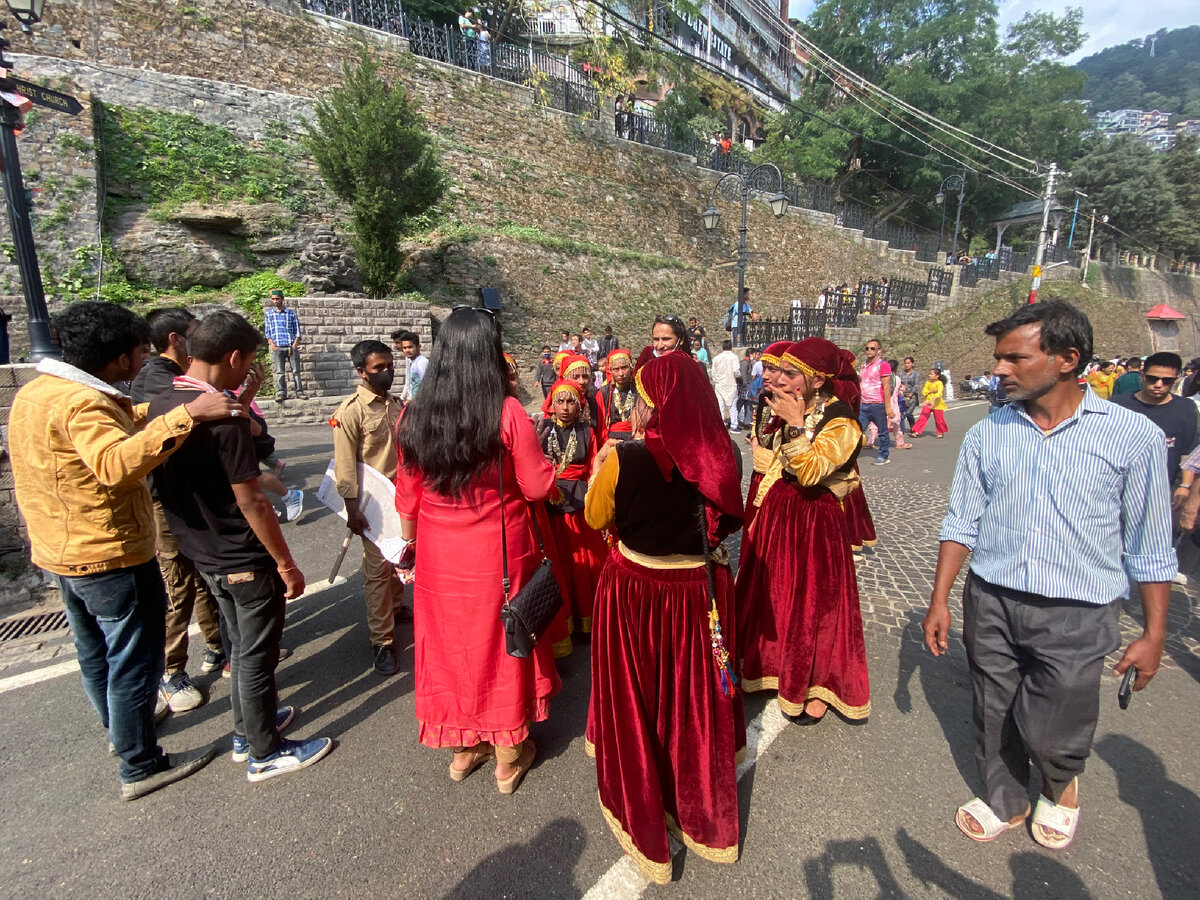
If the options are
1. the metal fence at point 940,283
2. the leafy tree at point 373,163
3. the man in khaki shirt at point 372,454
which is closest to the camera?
the man in khaki shirt at point 372,454

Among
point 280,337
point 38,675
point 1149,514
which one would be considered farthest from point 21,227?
point 1149,514

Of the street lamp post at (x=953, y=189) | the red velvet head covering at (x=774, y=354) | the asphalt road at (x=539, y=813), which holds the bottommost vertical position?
the asphalt road at (x=539, y=813)

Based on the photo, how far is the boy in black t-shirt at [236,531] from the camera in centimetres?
228

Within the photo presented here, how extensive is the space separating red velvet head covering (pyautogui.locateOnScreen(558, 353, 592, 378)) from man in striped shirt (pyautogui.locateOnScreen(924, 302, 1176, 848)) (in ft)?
8.02

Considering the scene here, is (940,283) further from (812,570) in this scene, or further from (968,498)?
(968,498)

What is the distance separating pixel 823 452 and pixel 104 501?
10.4 feet

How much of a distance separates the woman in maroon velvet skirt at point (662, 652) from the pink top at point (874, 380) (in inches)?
295

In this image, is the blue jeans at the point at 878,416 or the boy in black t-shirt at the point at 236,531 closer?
the boy in black t-shirt at the point at 236,531

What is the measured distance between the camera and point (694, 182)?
23.7 meters

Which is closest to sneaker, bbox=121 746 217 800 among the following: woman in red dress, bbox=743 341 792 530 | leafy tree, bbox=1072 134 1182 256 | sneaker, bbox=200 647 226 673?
Answer: sneaker, bbox=200 647 226 673

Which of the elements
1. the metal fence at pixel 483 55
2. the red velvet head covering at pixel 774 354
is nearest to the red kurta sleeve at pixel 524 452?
the red velvet head covering at pixel 774 354

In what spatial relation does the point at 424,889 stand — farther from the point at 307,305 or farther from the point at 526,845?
the point at 307,305

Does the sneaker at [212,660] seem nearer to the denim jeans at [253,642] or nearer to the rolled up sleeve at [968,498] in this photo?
the denim jeans at [253,642]

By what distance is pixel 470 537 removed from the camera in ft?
7.47
